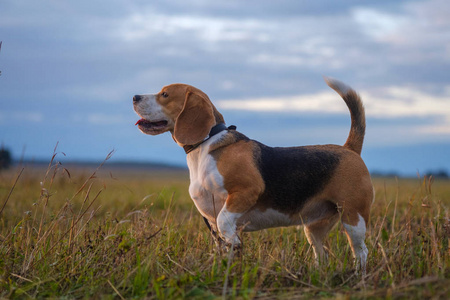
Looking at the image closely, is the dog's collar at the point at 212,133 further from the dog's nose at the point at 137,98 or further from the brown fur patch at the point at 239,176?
the dog's nose at the point at 137,98

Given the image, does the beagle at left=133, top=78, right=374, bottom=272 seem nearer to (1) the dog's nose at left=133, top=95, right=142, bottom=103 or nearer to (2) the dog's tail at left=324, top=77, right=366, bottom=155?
(1) the dog's nose at left=133, top=95, right=142, bottom=103

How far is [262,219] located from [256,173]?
561 mm

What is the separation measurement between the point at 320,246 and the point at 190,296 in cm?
250

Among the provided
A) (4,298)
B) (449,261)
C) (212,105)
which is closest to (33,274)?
(4,298)

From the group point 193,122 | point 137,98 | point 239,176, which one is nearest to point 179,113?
point 193,122

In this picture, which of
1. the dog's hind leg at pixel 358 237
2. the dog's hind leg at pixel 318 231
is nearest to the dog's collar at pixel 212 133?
the dog's hind leg at pixel 318 231

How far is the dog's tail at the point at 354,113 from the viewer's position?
19.2ft

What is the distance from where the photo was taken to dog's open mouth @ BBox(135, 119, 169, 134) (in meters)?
5.26

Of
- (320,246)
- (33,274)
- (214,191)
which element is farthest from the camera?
(320,246)

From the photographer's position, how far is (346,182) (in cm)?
527

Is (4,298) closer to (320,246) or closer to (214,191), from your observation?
(214,191)

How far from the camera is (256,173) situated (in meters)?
4.97

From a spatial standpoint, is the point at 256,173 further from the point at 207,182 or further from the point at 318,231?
the point at 318,231

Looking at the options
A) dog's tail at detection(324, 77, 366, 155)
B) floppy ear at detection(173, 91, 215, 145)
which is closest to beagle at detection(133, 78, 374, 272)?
floppy ear at detection(173, 91, 215, 145)
